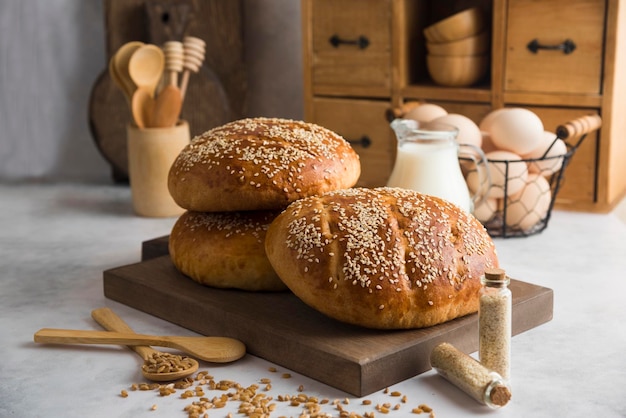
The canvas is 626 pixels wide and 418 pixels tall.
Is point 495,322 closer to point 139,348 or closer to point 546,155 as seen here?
point 139,348

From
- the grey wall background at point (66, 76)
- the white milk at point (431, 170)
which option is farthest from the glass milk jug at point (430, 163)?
the grey wall background at point (66, 76)

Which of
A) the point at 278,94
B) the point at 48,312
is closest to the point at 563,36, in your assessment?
the point at 278,94

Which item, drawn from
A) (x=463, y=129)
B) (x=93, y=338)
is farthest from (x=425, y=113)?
(x=93, y=338)

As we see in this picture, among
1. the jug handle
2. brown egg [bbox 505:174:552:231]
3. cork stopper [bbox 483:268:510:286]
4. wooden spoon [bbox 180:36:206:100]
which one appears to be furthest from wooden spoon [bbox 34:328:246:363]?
wooden spoon [bbox 180:36:206:100]

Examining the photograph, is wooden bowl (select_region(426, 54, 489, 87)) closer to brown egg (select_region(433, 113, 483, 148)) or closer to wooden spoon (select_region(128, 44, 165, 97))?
brown egg (select_region(433, 113, 483, 148))

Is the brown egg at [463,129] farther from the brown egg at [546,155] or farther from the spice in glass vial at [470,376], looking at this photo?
the spice in glass vial at [470,376]

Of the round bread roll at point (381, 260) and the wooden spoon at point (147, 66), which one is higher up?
the wooden spoon at point (147, 66)
